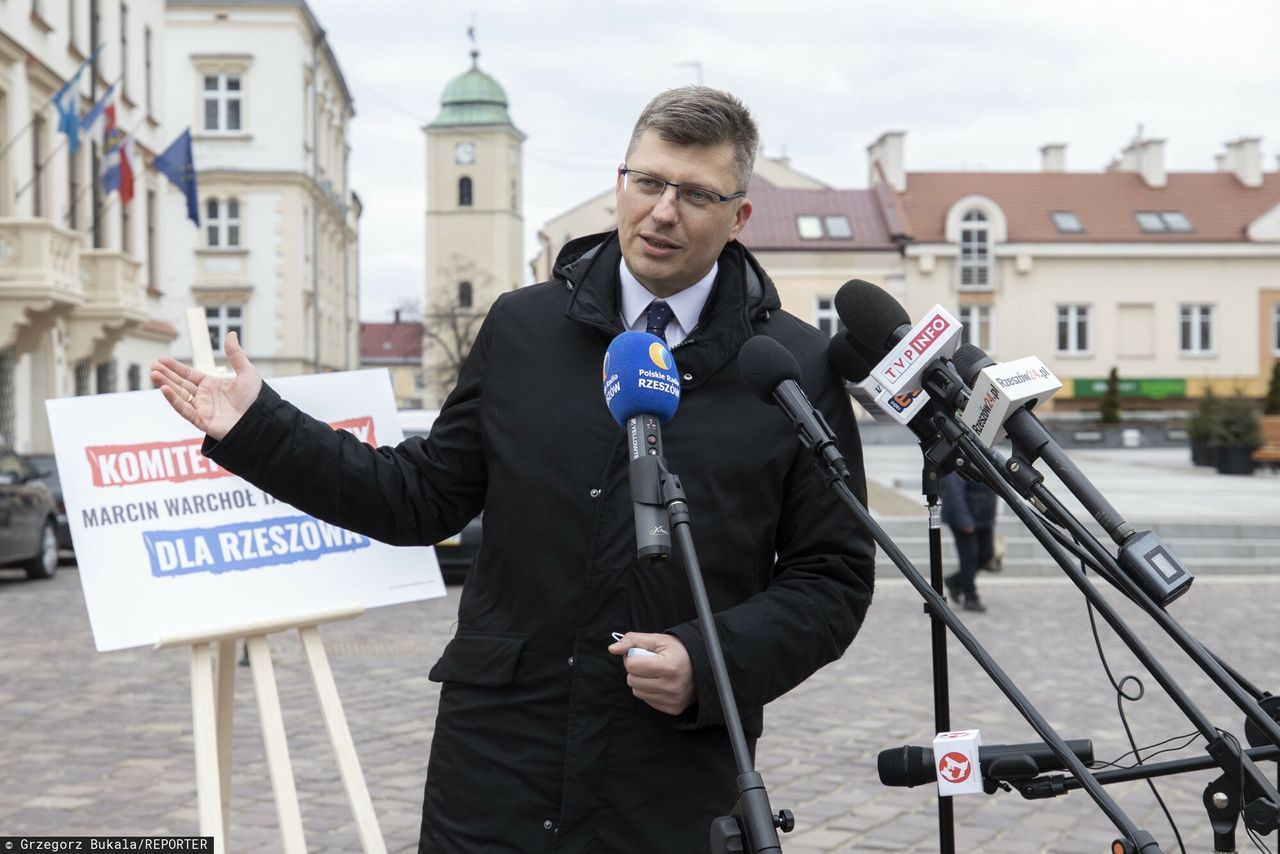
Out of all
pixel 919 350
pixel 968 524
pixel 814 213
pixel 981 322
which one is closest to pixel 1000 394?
pixel 919 350

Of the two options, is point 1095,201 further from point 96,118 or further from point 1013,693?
point 1013,693

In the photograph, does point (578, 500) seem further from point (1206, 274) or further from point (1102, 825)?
point (1206, 274)

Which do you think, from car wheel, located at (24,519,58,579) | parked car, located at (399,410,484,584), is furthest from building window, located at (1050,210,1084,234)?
car wheel, located at (24,519,58,579)

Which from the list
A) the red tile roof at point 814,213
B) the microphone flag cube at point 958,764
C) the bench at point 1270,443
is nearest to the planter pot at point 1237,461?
the bench at point 1270,443

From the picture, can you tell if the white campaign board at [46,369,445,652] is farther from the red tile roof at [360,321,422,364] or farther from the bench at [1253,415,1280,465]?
the red tile roof at [360,321,422,364]

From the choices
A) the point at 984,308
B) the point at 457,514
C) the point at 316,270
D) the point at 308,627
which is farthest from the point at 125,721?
the point at 984,308

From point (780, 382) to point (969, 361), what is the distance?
0.32 m

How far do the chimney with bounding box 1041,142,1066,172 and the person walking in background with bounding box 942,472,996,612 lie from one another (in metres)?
51.4

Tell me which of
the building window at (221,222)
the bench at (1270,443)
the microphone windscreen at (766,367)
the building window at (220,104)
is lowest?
the bench at (1270,443)

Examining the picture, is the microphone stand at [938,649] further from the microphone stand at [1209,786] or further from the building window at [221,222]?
the building window at [221,222]

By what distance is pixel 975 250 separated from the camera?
55.7m

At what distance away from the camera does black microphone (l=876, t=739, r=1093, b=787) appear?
2246 millimetres

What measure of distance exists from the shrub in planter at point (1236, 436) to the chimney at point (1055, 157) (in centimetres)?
3213

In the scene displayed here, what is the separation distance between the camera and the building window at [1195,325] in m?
56.2
